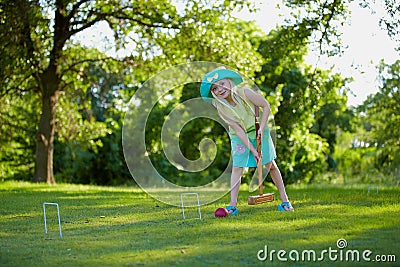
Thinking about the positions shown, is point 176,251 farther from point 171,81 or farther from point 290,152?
point 290,152

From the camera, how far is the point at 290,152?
2253cm

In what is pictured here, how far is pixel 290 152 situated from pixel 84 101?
8588 mm

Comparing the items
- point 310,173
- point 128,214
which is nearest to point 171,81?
point 310,173

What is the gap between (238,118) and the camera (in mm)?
7578

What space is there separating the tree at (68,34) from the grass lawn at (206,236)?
24.3 ft

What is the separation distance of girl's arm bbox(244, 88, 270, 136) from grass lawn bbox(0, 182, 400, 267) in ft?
3.89

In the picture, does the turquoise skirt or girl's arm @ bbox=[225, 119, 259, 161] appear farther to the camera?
the turquoise skirt

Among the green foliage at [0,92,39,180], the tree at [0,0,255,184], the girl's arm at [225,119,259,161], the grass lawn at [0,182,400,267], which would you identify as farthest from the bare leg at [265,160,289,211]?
the green foliage at [0,92,39,180]

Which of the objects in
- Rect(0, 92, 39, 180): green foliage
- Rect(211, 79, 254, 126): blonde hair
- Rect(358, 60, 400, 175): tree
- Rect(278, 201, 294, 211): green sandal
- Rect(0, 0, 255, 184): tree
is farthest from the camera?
Rect(358, 60, 400, 175): tree

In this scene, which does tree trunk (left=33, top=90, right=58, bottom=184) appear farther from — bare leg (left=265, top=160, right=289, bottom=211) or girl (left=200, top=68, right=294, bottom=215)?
bare leg (left=265, top=160, right=289, bottom=211)

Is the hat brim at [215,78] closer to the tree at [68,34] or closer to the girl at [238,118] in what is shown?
the girl at [238,118]

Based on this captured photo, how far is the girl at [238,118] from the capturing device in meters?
7.55

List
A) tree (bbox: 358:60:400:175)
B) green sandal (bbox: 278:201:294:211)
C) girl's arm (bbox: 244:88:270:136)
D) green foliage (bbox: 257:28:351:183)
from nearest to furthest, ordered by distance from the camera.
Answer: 1. girl's arm (bbox: 244:88:270:136)
2. green sandal (bbox: 278:201:294:211)
3. tree (bbox: 358:60:400:175)
4. green foliage (bbox: 257:28:351:183)

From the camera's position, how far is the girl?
7547 millimetres
